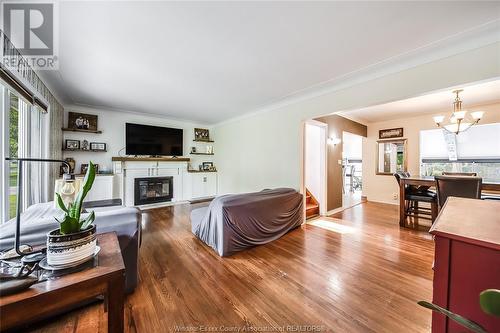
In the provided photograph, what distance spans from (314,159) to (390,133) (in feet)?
8.73

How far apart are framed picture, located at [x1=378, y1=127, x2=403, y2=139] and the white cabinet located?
16.6ft

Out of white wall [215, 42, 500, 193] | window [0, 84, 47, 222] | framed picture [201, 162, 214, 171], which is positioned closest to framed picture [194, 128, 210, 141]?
white wall [215, 42, 500, 193]

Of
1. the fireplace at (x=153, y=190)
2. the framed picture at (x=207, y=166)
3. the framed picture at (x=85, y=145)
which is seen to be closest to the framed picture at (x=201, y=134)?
the framed picture at (x=207, y=166)

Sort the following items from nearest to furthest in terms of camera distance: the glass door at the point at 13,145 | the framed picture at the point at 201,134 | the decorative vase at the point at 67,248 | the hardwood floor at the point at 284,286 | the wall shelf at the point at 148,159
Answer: the decorative vase at the point at 67,248
the hardwood floor at the point at 284,286
the glass door at the point at 13,145
the wall shelf at the point at 148,159
the framed picture at the point at 201,134

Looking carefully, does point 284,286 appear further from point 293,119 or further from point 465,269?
point 293,119

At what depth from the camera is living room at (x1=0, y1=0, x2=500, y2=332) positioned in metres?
1.00

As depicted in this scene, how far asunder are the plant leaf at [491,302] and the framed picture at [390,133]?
5.85 m

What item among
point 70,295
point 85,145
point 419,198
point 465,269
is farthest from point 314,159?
point 85,145

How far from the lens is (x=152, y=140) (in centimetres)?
497

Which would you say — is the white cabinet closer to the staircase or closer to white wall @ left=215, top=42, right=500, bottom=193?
white wall @ left=215, top=42, right=500, bottom=193

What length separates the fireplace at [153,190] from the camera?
4.72m

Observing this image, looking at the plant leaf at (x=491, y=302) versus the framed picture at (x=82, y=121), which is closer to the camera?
the plant leaf at (x=491, y=302)

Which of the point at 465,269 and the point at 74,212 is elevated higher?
the point at 74,212

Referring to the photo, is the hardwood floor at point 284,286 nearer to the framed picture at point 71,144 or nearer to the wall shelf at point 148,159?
the wall shelf at point 148,159
